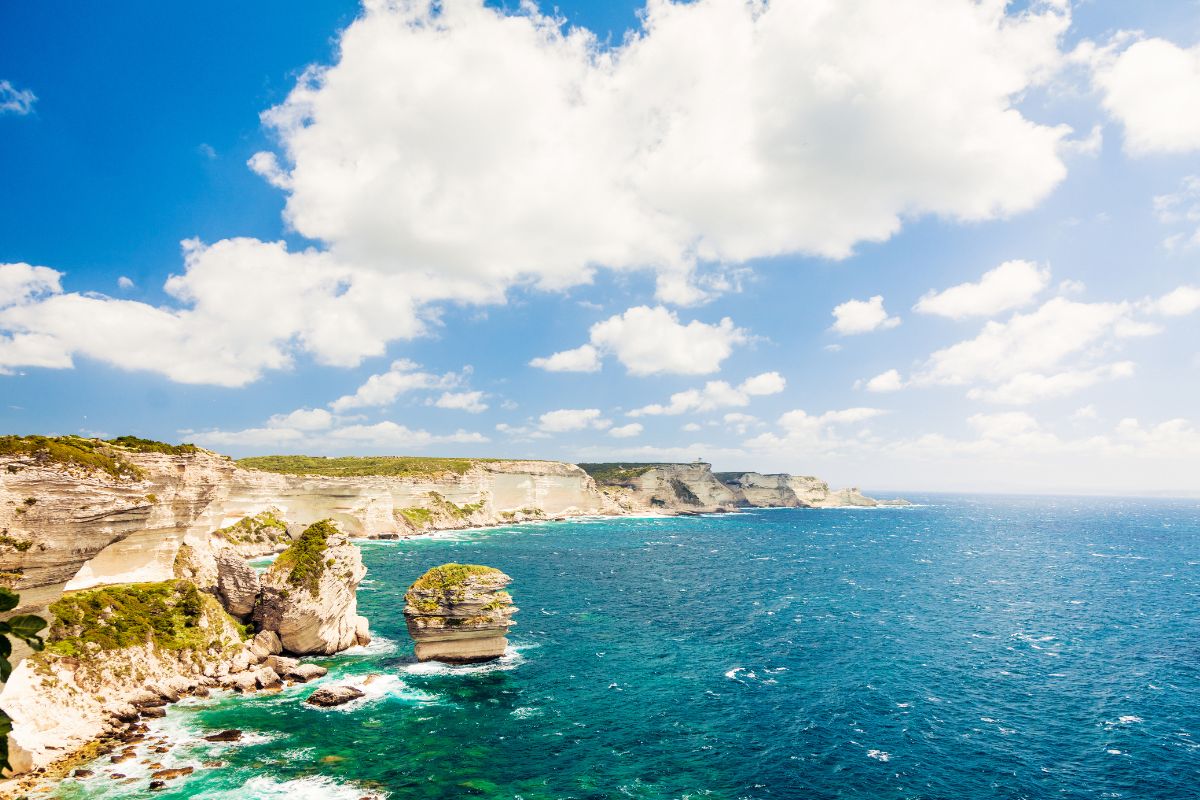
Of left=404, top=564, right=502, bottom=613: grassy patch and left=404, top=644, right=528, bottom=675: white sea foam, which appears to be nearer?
left=404, top=644, right=528, bottom=675: white sea foam

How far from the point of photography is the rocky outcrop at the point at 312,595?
4869cm

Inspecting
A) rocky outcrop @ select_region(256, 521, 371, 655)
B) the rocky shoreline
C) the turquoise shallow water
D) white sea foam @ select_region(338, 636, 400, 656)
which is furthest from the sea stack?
rocky outcrop @ select_region(256, 521, 371, 655)

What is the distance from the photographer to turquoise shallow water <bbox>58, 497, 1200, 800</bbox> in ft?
106

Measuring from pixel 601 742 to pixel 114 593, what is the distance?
36.9 metres

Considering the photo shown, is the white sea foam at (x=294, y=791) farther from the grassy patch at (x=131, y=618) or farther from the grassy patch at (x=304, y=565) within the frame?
the grassy patch at (x=304, y=565)

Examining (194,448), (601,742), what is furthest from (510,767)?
(194,448)

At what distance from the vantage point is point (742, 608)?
2820 inches

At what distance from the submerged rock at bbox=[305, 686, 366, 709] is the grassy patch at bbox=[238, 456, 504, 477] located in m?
104

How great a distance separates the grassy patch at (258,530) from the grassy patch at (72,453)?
60.4 m

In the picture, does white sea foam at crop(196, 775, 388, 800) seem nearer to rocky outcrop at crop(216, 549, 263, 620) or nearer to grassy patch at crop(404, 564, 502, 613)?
grassy patch at crop(404, 564, 502, 613)

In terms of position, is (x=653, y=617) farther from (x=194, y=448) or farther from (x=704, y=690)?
(x=194, y=448)

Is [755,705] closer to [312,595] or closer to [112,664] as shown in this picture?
[312,595]

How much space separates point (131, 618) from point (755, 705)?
45.1 meters

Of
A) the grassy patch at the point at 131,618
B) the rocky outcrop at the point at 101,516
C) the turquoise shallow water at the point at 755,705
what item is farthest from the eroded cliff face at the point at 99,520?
the turquoise shallow water at the point at 755,705
